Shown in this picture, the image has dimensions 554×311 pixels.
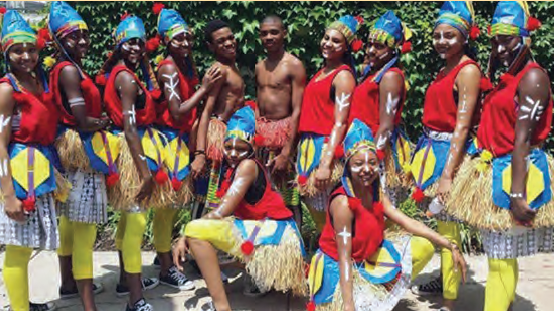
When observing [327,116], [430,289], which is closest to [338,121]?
[327,116]

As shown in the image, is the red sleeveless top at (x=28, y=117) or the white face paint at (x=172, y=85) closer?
the red sleeveless top at (x=28, y=117)

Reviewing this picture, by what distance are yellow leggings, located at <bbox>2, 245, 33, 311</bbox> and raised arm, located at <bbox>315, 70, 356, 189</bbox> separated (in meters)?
2.05

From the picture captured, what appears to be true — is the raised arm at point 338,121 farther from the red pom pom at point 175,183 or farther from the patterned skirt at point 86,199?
the patterned skirt at point 86,199

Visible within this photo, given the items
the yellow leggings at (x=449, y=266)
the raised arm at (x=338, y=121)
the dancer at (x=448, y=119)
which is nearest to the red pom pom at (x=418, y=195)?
the dancer at (x=448, y=119)

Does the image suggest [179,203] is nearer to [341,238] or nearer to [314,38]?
[341,238]

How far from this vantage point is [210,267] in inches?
157

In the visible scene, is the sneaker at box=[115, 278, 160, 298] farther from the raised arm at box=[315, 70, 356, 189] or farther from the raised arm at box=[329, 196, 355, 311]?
the raised arm at box=[329, 196, 355, 311]

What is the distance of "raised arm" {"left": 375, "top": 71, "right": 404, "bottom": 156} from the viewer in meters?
4.14

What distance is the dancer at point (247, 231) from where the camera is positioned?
4.00m

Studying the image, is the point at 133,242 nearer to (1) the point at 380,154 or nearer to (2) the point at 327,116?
(2) the point at 327,116

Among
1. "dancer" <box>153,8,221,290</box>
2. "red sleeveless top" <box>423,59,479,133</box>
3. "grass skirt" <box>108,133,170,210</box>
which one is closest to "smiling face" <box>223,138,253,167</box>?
"dancer" <box>153,8,221,290</box>

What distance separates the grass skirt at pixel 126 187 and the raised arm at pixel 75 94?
38cm

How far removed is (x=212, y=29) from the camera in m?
4.67

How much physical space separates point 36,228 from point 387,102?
2445mm
